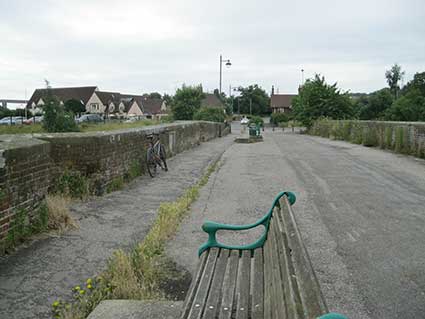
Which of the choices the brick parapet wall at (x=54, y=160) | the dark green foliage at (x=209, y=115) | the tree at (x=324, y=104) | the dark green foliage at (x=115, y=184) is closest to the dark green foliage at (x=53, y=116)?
the brick parapet wall at (x=54, y=160)

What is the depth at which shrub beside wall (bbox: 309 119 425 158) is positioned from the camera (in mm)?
14758

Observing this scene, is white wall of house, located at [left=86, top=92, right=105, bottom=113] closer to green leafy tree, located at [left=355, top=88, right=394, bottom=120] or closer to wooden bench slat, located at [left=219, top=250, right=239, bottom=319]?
green leafy tree, located at [left=355, top=88, right=394, bottom=120]

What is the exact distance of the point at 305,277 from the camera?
188 centimetres

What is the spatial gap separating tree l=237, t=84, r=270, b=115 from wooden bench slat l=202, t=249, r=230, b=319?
113m

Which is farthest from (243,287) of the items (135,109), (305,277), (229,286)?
(135,109)

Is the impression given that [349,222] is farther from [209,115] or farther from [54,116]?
[209,115]

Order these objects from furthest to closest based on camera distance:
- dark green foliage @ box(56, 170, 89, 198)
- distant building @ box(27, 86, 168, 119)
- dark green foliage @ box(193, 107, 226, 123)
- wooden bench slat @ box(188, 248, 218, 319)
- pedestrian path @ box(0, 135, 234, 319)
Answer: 1. distant building @ box(27, 86, 168, 119)
2. dark green foliage @ box(193, 107, 226, 123)
3. dark green foliage @ box(56, 170, 89, 198)
4. pedestrian path @ box(0, 135, 234, 319)
5. wooden bench slat @ box(188, 248, 218, 319)

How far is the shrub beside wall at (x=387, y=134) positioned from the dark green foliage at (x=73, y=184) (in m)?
11.6

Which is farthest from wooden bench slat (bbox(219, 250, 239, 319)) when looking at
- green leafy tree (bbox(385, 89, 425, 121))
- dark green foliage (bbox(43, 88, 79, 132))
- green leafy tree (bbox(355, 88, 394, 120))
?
green leafy tree (bbox(355, 88, 394, 120))

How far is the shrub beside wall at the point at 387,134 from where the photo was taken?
14758 mm

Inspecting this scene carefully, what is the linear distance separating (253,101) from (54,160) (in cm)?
11207

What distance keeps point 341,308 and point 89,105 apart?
96389mm

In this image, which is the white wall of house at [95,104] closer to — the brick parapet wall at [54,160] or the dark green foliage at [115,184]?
the brick parapet wall at [54,160]

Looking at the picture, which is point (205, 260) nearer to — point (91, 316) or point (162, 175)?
point (91, 316)
